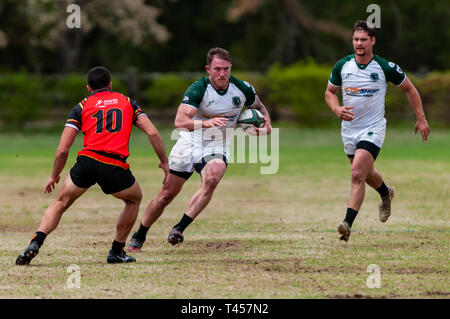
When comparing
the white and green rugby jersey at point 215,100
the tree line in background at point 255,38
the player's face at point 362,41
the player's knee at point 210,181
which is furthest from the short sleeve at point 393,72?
the tree line in background at point 255,38

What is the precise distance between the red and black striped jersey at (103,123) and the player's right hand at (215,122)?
1081 mm

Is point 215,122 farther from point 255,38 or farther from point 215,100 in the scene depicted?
point 255,38

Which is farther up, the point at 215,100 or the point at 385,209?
the point at 215,100

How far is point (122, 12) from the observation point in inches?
1467

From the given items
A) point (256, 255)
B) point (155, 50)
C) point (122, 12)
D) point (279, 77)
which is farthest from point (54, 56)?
point (256, 255)

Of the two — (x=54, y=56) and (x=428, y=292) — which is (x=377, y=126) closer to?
(x=428, y=292)

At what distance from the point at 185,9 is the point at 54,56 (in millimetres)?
8519

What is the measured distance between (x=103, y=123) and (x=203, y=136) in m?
1.69

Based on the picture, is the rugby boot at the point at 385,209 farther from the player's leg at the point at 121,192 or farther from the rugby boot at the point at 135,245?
the player's leg at the point at 121,192

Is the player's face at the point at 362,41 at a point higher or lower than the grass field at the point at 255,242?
higher

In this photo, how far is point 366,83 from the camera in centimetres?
1033

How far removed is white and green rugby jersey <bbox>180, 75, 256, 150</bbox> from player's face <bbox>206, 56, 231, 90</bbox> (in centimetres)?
12

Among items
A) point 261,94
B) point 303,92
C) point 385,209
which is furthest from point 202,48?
point 385,209

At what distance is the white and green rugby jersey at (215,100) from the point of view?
9.82 m
